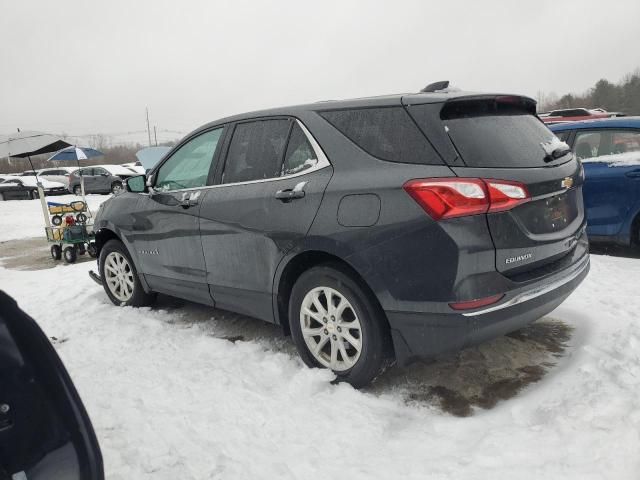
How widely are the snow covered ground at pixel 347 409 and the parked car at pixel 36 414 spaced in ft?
3.02

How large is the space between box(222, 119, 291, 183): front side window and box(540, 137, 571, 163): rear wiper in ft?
5.24

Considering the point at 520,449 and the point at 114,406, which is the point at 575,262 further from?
the point at 114,406

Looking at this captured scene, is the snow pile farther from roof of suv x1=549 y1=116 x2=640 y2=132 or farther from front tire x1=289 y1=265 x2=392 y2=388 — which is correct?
front tire x1=289 y1=265 x2=392 y2=388

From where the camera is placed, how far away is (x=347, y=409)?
2779 millimetres

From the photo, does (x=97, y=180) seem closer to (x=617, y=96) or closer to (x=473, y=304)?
(x=473, y=304)

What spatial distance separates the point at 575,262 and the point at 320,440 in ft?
6.05

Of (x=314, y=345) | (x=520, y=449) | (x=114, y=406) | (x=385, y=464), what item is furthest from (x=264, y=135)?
(x=520, y=449)

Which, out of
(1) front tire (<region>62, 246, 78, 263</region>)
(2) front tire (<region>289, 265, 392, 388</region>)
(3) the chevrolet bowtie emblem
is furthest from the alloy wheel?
(1) front tire (<region>62, 246, 78, 263</region>)

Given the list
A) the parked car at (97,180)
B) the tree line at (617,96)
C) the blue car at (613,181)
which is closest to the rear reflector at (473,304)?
the blue car at (613,181)

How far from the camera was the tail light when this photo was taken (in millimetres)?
2455

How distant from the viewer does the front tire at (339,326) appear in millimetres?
2807

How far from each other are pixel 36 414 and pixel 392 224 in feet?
5.80

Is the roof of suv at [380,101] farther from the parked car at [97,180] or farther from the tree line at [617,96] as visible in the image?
the tree line at [617,96]

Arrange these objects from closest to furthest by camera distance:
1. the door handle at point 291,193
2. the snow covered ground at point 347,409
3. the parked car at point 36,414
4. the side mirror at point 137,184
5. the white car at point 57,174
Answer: the parked car at point 36,414
the snow covered ground at point 347,409
the door handle at point 291,193
the side mirror at point 137,184
the white car at point 57,174
